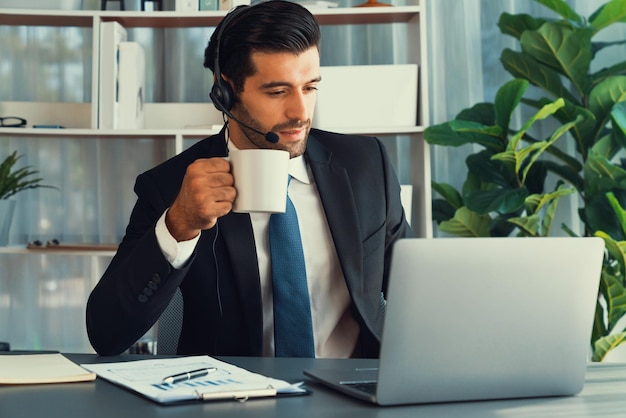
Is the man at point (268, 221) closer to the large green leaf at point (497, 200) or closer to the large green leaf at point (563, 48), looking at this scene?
the large green leaf at point (497, 200)

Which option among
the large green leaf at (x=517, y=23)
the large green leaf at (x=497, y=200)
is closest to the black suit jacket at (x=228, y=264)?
the large green leaf at (x=497, y=200)

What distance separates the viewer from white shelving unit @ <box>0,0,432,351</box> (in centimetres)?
293

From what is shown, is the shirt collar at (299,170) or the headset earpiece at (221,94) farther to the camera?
the shirt collar at (299,170)

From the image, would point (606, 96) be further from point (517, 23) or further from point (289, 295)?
point (289, 295)

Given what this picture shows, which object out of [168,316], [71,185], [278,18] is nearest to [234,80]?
[278,18]

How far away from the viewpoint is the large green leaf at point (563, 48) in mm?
2805

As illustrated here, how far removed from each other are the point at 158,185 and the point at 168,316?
253mm

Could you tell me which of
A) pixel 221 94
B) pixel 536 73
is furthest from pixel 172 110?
pixel 221 94

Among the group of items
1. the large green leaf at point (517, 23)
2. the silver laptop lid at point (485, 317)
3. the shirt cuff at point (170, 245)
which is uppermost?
the large green leaf at point (517, 23)

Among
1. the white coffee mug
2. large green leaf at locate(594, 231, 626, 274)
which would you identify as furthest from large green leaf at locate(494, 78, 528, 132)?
the white coffee mug

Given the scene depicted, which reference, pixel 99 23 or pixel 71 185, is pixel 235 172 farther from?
pixel 71 185

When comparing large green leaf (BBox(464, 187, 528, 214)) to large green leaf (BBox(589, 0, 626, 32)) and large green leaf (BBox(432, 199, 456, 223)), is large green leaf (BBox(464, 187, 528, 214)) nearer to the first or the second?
large green leaf (BBox(432, 199, 456, 223))

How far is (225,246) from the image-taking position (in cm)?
162

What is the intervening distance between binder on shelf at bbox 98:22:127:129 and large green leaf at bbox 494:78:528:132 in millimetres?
1256
